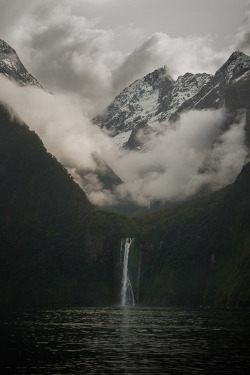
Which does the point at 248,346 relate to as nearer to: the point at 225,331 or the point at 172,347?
the point at 172,347

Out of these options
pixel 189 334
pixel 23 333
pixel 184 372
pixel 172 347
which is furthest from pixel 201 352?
pixel 23 333

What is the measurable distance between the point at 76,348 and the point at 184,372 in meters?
33.1

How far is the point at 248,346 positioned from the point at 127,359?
26.0 meters

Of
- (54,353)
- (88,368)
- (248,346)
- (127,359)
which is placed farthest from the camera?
(248,346)

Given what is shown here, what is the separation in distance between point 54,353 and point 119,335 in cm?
3557

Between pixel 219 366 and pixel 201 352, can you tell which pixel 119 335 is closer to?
pixel 201 352

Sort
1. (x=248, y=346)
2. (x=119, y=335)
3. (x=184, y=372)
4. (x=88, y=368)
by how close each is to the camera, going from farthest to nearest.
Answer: (x=119, y=335), (x=248, y=346), (x=88, y=368), (x=184, y=372)

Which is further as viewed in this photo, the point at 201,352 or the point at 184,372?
the point at 201,352

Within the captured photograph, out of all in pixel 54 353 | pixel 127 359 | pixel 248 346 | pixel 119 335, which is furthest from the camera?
pixel 119 335

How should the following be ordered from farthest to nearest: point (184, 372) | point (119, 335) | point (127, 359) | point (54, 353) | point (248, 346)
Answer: point (119, 335), point (248, 346), point (54, 353), point (127, 359), point (184, 372)

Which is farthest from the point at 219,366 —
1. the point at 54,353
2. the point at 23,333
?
the point at 23,333

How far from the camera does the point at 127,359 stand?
80.9 metres

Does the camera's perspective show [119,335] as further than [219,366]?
Yes

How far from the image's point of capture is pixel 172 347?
314 feet
